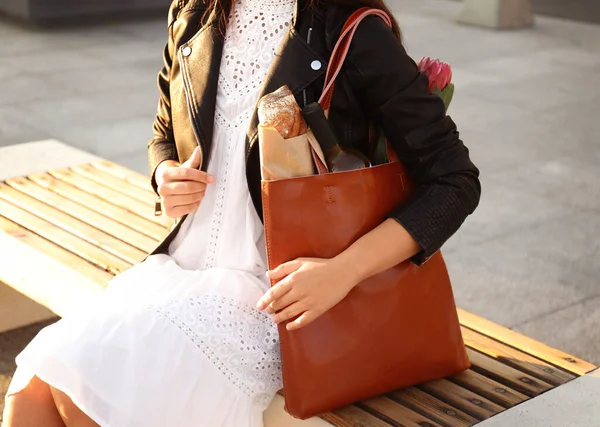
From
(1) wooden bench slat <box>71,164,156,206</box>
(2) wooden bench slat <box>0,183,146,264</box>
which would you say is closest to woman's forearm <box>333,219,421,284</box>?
(2) wooden bench slat <box>0,183,146,264</box>

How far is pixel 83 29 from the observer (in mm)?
9773

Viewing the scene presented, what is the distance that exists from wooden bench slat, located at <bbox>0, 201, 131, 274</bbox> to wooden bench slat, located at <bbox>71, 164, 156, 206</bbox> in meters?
0.37

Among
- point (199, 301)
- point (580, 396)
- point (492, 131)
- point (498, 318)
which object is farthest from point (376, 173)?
point (492, 131)

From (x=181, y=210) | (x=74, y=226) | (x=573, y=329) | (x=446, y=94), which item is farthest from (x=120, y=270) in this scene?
(x=573, y=329)

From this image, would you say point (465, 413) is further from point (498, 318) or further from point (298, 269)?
point (498, 318)

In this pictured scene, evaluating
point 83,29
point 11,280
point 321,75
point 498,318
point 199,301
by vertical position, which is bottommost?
point 83,29

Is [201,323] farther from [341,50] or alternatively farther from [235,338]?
[341,50]

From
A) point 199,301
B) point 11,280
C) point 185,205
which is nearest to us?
point 199,301

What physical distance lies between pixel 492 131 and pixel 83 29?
5.07m

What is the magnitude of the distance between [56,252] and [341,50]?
4.45 ft

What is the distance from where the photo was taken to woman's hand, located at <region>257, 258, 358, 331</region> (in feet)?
6.17

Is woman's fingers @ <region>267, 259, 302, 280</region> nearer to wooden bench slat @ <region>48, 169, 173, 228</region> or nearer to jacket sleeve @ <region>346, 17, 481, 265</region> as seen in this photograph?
jacket sleeve @ <region>346, 17, 481, 265</region>

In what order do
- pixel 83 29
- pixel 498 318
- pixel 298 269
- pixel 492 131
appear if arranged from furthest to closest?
pixel 83 29 < pixel 492 131 < pixel 498 318 < pixel 298 269

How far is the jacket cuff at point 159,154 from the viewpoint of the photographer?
2350mm
